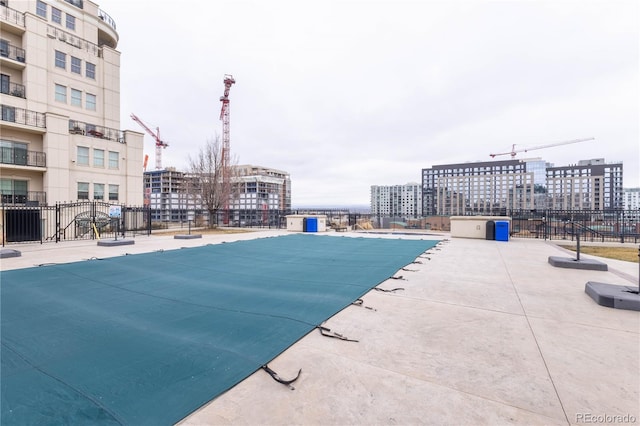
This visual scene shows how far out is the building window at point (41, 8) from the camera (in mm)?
23566

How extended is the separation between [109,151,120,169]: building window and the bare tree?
691cm

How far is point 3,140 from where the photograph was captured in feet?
65.9

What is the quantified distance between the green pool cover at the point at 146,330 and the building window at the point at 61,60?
87.4ft

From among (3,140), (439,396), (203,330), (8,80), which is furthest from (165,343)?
(8,80)

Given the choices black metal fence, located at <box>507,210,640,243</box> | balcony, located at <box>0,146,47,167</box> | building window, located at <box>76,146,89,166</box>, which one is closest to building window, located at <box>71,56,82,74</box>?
building window, located at <box>76,146,89,166</box>

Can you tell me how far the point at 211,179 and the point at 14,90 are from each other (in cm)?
1624

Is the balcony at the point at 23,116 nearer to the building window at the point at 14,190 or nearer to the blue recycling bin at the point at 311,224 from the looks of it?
the building window at the point at 14,190

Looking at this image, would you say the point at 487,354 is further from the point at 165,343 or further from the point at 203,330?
the point at 165,343

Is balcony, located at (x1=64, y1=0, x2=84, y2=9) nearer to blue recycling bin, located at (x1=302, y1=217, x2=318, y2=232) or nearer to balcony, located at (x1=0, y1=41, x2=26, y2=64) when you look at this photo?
balcony, located at (x1=0, y1=41, x2=26, y2=64)

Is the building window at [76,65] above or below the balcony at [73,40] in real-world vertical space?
below

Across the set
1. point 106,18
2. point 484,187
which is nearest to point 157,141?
point 106,18

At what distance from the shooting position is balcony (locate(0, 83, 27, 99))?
2112 cm

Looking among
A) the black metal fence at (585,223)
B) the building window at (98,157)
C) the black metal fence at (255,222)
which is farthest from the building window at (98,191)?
the black metal fence at (585,223)

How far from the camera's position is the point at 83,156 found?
2334 centimetres
